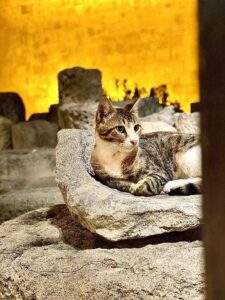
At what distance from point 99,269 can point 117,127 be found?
0.76m

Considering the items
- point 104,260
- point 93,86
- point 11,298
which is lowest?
point 11,298

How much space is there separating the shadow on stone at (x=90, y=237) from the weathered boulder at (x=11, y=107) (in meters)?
4.75

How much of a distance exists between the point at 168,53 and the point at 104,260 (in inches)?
291

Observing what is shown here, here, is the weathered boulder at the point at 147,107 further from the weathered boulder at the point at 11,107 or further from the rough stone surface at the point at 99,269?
the rough stone surface at the point at 99,269

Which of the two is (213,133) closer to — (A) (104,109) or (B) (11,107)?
(A) (104,109)

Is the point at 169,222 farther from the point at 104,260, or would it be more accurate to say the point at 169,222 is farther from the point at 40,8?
the point at 40,8

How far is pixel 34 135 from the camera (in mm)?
6730

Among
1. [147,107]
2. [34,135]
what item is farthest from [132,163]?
[34,135]

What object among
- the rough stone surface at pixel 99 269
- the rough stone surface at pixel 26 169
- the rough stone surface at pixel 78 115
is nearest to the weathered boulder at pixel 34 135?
the rough stone surface at pixel 78 115

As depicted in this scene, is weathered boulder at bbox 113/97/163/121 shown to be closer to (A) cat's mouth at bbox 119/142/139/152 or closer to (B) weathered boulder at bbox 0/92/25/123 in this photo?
(B) weathered boulder at bbox 0/92/25/123

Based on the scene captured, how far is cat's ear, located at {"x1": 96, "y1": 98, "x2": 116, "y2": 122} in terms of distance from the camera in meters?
2.79

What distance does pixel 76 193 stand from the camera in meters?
2.58

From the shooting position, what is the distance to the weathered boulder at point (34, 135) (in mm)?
6656

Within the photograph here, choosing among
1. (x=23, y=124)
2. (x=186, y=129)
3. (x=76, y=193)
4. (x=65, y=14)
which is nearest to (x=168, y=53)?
(x=65, y=14)
